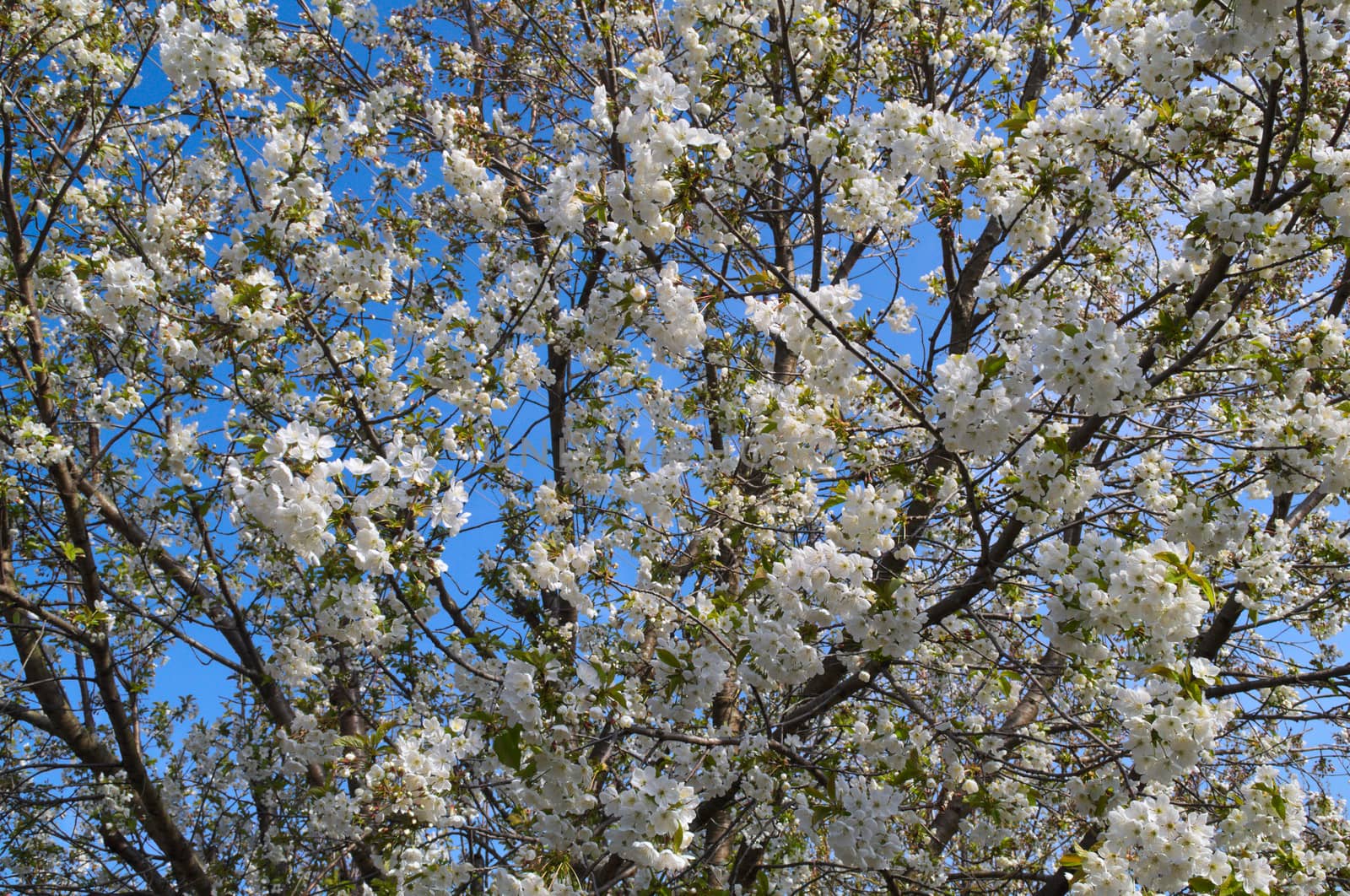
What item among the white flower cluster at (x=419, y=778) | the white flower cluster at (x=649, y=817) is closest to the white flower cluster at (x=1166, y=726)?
the white flower cluster at (x=649, y=817)

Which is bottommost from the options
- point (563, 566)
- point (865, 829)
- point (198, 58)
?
point (865, 829)

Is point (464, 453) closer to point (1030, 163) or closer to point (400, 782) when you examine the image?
point (400, 782)

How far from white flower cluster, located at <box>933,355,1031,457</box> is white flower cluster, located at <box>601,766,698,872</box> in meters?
1.55

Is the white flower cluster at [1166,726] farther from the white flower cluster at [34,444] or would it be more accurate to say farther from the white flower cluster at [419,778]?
the white flower cluster at [34,444]

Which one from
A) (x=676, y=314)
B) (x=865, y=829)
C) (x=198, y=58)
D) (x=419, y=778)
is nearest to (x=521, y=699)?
(x=419, y=778)

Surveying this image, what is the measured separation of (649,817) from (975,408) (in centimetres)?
179

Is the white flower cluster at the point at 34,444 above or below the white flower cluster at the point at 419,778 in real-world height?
above

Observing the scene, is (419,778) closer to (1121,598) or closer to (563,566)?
(563,566)

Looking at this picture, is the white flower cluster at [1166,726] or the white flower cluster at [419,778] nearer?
the white flower cluster at [1166,726]

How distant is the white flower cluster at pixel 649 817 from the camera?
3029 mm

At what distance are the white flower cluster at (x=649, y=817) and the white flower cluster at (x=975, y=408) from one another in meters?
1.55

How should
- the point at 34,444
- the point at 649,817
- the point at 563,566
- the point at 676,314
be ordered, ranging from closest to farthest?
the point at 649,817
the point at 676,314
the point at 563,566
the point at 34,444

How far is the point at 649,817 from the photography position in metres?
3.04

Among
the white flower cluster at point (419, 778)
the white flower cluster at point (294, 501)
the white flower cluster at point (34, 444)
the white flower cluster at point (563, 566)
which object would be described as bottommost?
the white flower cluster at point (419, 778)
